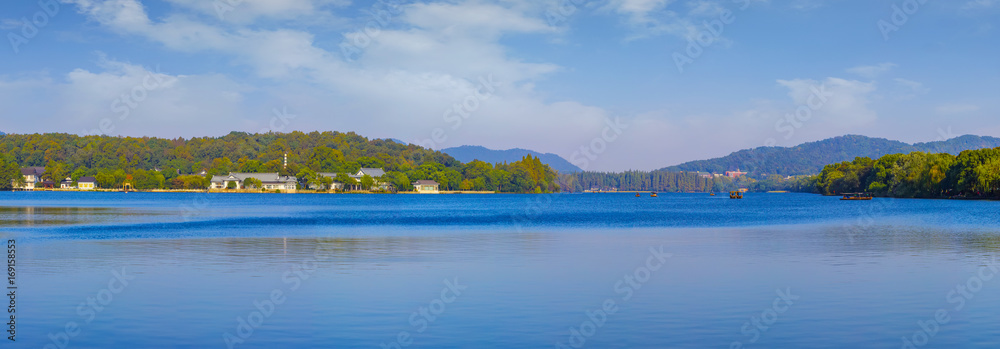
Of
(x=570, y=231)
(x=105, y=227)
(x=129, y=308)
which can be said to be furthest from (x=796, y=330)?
(x=105, y=227)

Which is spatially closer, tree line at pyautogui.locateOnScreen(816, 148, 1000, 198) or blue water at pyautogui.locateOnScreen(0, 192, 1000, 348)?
A: blue water at pyautogui.locateOnScreen(0, 192, 1000, 348)

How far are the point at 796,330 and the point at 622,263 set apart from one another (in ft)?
38.6

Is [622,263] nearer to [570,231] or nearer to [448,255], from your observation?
[448,255]

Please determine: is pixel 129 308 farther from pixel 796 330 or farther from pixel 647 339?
pixel 796 330

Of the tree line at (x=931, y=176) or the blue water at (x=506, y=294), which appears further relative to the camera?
the tree line at (x=931, y=176)

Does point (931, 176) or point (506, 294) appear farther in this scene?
point (931, 176)

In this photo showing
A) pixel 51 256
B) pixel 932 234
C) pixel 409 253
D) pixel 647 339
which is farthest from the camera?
pixel 932 234

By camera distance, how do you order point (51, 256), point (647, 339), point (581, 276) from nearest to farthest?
point (647, 339)
point (581, 276)
point (51, 256)

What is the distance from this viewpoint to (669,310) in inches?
635

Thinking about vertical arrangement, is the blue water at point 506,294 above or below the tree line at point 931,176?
below

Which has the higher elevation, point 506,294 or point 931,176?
point 931,176

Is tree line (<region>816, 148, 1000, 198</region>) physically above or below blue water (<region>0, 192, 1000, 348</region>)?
above

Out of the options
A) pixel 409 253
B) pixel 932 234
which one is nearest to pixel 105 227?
pixel 409 253

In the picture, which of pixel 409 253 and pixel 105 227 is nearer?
pixel 409 253
